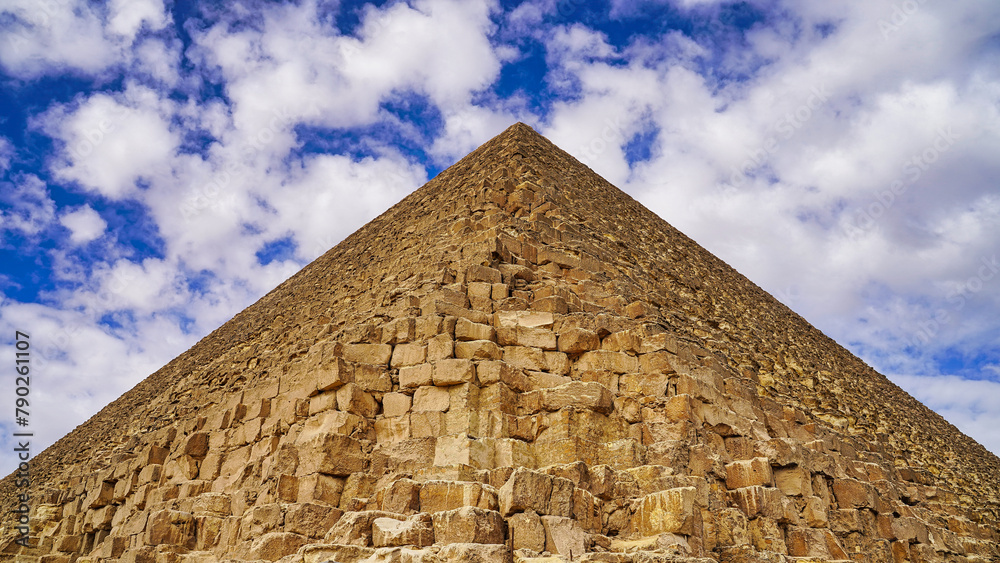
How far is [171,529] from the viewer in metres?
7.19

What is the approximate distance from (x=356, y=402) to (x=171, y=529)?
2.63 metres

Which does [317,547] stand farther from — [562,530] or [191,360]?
[191,360]

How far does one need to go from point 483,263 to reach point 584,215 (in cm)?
431

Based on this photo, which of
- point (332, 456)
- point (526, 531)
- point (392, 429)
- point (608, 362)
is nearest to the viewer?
point (526, 531)

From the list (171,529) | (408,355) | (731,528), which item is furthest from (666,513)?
(171,529)

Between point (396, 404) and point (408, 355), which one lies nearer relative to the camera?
point (396, 404)

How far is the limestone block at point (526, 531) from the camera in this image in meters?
5.08

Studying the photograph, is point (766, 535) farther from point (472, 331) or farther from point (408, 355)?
point (408, 355)

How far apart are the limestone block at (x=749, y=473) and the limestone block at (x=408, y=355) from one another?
140 inches

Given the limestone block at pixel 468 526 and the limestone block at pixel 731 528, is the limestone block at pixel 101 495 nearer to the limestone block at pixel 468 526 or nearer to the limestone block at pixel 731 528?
the limestone block at pixel 468 526

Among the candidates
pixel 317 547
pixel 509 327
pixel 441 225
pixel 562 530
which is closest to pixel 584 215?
pixel 441 225

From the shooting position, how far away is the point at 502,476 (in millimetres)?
5875

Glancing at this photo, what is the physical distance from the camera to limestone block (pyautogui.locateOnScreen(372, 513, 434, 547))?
16.4ft

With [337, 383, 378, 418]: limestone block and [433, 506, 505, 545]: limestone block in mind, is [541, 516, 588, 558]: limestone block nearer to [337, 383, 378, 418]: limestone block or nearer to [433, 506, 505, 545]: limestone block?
[433, 506, 505, 545]: limestone block
